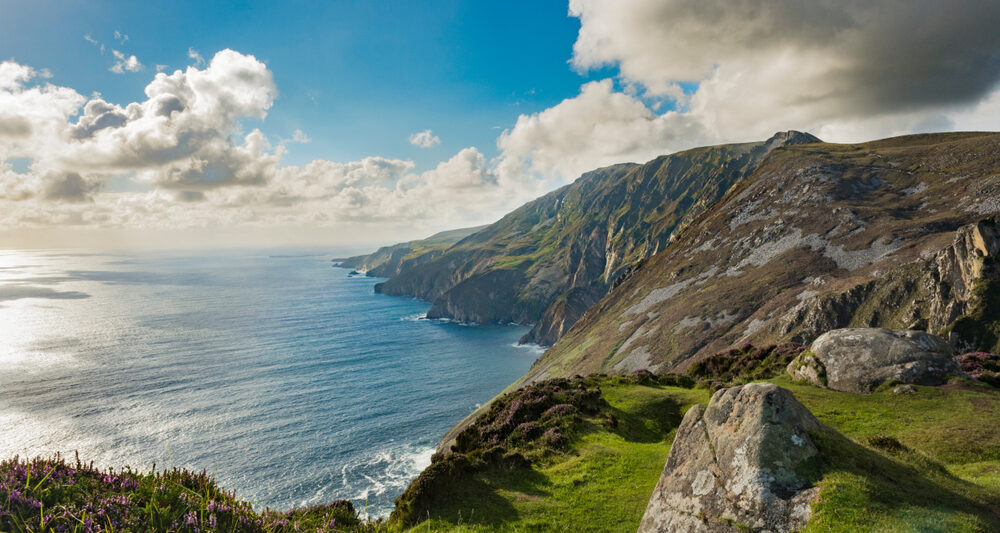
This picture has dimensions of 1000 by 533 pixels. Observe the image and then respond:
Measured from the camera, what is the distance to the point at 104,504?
6.33m

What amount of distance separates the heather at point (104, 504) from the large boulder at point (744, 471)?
375 inches

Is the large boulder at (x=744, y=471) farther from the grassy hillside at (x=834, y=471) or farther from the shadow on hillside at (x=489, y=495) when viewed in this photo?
the shadow on hillside at (x=489, y=495)

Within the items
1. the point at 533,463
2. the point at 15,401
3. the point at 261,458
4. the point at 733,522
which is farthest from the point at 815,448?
the point at 15,401

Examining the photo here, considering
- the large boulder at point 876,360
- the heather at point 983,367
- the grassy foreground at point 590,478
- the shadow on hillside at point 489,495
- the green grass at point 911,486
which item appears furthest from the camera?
the heather at point 983,367

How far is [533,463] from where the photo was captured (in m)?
22.0

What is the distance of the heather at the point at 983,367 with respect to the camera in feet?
89.2

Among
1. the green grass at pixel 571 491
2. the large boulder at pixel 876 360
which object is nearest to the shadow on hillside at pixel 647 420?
the green grass at pixel 571 491

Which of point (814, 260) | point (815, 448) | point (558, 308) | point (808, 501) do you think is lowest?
point (558, 308)

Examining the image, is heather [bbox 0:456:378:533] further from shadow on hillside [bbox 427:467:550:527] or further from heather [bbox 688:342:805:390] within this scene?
heather [bbox 688:342:805:390]

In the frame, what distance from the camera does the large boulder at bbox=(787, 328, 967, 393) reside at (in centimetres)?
2678

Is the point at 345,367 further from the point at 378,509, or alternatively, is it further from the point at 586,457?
the point at 586,457

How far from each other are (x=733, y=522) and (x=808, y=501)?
5.51 feet

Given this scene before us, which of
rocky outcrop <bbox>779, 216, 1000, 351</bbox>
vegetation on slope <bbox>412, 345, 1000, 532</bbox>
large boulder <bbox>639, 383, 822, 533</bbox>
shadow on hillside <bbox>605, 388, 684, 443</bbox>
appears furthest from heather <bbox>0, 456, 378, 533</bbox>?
rocky outcrop <bbox>779, 216, 1000, 351</bbox>

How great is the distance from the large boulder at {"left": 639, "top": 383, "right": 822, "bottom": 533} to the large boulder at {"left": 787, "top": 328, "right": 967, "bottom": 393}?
2377 cm
